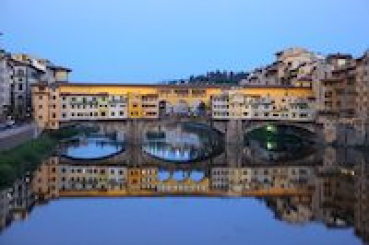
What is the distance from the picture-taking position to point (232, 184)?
29.2m

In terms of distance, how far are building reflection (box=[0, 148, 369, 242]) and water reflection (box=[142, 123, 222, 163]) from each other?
16.3 feet

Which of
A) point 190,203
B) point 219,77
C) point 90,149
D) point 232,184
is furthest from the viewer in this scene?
point 219,77

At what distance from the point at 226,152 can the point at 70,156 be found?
858cm

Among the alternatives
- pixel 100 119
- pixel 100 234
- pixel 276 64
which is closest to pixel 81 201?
pixel 100 234

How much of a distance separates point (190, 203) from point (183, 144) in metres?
31.4

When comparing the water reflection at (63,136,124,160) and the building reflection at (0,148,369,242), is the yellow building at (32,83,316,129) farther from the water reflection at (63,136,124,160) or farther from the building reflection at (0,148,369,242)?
the building reflection at (0,148,369,242)

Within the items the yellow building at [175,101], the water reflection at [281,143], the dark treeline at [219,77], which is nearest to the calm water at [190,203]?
the water reflection at [281,143]

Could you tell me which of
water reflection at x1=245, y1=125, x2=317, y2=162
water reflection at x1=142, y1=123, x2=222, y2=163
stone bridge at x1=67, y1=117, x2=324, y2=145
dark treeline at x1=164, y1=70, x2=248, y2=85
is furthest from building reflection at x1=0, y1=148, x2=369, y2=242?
dark treeline at x1=164, y1=70, x2=248, y2=85

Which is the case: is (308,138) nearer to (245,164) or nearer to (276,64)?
(245,164)

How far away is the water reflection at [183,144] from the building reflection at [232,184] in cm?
496

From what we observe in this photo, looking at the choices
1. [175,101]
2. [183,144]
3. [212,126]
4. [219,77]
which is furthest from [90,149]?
[219,77]

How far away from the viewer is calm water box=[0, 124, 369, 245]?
1855 cm

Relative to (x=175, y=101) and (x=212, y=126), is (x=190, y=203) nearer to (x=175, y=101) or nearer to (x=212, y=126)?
(x=212, y=126)

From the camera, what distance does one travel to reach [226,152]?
44.3 m
